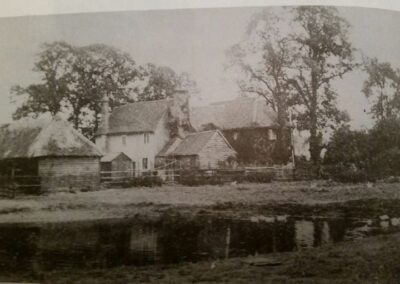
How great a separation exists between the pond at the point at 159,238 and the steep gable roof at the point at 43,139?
456 mm

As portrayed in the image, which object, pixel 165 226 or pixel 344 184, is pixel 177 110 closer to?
pixel 165 226

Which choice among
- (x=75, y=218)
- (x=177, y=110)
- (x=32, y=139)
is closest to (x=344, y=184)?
(x=177, y=110)

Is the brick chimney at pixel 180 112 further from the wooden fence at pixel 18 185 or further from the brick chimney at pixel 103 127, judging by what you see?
the wooden fence at pixel 18 185

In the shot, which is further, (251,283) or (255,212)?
(255,212)

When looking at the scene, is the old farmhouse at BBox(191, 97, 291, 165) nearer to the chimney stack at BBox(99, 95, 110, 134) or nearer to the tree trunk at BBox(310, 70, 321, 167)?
the tree trunk at BBox(310, 70, 321, 167)

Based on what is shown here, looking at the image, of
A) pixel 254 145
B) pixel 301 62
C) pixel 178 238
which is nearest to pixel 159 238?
pixel 178 238

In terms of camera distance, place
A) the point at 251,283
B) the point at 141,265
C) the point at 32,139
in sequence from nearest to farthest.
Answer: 1. the point at 251,283
2. the point at 141,265
3. the point at 32,139

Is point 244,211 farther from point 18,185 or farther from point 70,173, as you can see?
point 18,185

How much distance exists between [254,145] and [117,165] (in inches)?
34.1

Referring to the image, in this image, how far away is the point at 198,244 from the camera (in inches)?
124

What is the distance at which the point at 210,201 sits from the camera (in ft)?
10.6

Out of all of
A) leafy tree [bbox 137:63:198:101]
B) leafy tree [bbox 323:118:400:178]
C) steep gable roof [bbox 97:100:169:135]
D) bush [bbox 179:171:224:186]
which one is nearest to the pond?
bush [bbox 179:171:224:186]

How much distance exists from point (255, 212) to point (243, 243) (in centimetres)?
20

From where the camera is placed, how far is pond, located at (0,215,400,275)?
316cm
